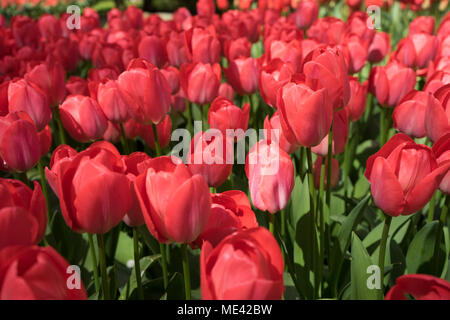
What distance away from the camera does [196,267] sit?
1.36 m

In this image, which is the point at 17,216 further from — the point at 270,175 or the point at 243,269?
the point at 270,175

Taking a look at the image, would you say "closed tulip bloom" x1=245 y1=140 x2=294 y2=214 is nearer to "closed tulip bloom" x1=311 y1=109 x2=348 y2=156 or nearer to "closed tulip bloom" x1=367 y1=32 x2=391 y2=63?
"closed tulip bloom" x1=311 y1=109 x2=348 y2=156

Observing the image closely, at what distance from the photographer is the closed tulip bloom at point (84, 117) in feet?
4.78

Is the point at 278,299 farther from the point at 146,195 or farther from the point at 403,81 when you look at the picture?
the point at 403,81

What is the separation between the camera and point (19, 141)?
47.2 inches

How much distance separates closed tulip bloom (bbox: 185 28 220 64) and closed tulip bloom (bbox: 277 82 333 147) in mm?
1028

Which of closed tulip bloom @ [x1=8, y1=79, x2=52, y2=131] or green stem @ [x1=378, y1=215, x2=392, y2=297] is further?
closed tulip bloom @ [x1=8, y1=79, x2=52, y2=131]

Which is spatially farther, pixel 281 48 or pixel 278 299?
pixel 281 48

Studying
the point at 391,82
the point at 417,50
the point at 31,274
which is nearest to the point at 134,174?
the point at 31,274

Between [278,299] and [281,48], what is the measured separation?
54.0 inches

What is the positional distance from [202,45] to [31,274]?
5.11ft

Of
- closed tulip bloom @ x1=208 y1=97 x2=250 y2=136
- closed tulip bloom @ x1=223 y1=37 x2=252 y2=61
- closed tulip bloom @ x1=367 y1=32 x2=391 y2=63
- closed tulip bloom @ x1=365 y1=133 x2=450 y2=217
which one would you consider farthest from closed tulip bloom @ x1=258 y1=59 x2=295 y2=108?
closed tulip bloom @ x1=367 y1=32 x2=391 y2=63

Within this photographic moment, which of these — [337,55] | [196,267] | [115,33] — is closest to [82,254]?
[196,267]

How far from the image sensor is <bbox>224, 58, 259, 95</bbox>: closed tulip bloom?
1851mm
